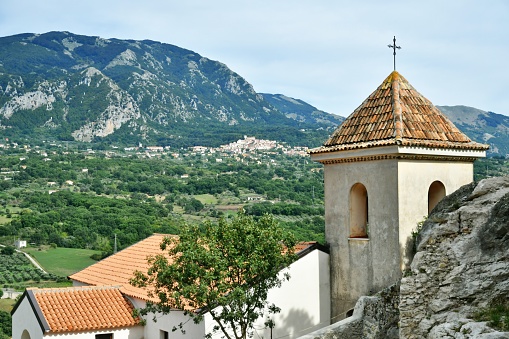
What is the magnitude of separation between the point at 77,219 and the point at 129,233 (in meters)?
19.6

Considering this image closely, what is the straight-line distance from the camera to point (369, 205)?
14.4 m

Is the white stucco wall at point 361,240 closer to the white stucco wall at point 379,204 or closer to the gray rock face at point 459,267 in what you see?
the white stucco wall at point 379,204

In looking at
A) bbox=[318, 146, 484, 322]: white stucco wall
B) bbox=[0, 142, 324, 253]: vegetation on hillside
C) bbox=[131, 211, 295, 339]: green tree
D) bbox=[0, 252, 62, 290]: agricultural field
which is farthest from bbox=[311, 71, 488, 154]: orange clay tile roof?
bbox=[0, 252, 62, 290]: agricultural field

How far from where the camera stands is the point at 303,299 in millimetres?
15430

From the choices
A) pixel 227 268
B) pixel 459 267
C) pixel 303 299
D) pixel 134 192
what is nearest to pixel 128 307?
pixel 303 299

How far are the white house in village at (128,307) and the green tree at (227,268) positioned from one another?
123 centimetres

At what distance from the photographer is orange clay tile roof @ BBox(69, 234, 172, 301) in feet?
65.9

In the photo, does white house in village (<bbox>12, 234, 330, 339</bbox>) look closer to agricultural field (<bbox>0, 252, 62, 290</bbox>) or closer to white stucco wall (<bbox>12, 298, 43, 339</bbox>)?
white stucco wall (<bbox>12, 298, 43, 339</bbox>)

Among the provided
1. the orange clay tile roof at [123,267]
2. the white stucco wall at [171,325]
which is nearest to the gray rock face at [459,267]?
the white stucco wall at [171,325]

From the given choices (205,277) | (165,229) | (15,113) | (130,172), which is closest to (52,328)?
(205,277)

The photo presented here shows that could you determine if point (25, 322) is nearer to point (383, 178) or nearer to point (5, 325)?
point (383, 178)

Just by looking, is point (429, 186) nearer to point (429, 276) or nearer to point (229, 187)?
point (429, 276)

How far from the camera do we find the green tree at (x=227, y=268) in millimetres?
12992

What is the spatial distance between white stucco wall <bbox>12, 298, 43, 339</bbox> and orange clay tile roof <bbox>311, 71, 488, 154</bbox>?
8834 mm
